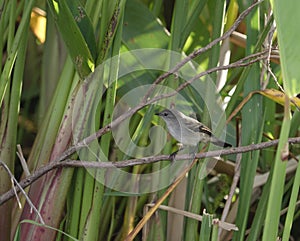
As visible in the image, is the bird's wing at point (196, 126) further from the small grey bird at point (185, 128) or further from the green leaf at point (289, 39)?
the green leaf at point (289, 39)

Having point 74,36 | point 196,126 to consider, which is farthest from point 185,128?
point 74,36

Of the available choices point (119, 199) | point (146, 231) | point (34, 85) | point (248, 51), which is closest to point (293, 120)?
point (248, 51)

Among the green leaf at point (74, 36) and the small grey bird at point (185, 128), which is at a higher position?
the green leaf at point (74, 36)

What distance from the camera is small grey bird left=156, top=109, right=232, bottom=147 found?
111 centimetres

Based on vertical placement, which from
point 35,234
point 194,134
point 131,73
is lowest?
point 35,234

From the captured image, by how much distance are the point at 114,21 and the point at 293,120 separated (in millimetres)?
353

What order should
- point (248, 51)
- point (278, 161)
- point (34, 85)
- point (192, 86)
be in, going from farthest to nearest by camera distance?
1. point (34, 85)
2. point (192, 86)
3. point (248, 51)
4. point (278, 161)

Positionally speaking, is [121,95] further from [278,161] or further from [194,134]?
[278,161]

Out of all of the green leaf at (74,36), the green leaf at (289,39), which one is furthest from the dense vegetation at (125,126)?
the green leaf at (289,39)

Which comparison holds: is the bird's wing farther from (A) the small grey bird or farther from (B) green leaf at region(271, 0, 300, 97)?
(B) green leaf at region(271, 0, 300, 97)

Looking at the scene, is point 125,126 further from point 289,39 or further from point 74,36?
point 289,39

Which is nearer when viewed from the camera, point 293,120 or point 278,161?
point 278,161

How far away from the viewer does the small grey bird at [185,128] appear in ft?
3.64

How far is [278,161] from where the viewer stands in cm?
58
